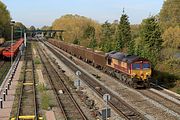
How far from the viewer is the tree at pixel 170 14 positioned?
255 ft

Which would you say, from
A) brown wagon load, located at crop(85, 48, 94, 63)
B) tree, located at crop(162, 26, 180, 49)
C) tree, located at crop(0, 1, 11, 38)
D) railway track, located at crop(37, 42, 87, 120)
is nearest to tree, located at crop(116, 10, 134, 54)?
tree, located at crop(162, 26, 180, 49)

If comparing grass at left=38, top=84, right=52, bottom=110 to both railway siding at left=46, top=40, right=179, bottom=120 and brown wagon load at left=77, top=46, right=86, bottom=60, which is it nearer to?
railway siding at left=46, top=40, right=179, bottom=120

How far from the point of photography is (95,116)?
20453 millimetres

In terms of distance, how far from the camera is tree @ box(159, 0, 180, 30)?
7762cm

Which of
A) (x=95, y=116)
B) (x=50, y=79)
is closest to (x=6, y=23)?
(x=50, y=79)

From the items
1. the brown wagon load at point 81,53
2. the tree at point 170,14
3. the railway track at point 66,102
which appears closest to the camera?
the railway track at point 66,102

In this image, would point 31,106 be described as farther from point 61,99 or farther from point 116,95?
point 116,95

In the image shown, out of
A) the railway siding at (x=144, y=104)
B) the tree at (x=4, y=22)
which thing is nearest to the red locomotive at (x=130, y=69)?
the railway siding at (x=144, y=104)

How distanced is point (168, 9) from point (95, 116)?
213ft

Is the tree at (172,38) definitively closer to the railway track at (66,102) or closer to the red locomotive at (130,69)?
the red locomotive at (130,69)

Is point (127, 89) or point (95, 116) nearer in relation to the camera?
point (95, 116)

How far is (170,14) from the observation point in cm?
7931

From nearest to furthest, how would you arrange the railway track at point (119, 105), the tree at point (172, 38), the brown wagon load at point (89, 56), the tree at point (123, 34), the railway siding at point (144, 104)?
the railway track at point (119, 105), the railway siding at point (144, 104), the brown wagon load at point (89, 56), the tree at point (172, 38), the tree at point (123, 34)

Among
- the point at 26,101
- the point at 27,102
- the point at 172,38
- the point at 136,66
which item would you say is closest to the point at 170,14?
the point at 172,38
